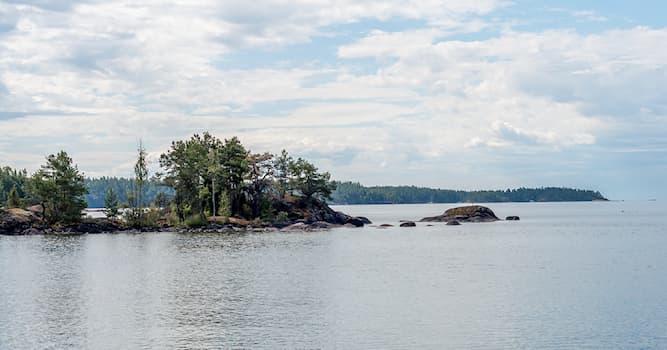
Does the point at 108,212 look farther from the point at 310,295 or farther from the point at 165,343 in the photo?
the point at 165,343

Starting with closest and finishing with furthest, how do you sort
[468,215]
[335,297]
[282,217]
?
[335,297] → [282,217] → [468,215]

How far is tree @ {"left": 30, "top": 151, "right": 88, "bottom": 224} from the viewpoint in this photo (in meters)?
119

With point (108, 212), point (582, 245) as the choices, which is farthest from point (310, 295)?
point (108, 212)

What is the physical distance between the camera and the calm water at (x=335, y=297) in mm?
36781

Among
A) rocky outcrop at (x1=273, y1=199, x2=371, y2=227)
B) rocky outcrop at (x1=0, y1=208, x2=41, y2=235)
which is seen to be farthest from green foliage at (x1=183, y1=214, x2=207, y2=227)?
rocky outcrop at (x1=0, y1=208, x2=41, y2=235)

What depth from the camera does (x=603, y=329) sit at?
124ft

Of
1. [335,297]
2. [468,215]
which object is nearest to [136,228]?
[468,215]

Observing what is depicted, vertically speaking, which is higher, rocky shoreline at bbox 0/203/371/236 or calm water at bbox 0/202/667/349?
rocky shoreline at bbox 0/203/371/236

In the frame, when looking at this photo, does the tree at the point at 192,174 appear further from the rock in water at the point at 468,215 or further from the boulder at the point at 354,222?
the rock in water at the point at 468,215

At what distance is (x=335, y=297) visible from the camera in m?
50.0

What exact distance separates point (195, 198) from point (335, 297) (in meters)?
88.7

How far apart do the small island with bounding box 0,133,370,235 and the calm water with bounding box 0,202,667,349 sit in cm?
3157

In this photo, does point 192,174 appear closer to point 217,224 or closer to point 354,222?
point 217,224

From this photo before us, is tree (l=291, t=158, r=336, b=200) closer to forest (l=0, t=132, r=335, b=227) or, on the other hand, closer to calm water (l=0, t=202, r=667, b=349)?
forest (l=0, t=132, r=335, b=227)
